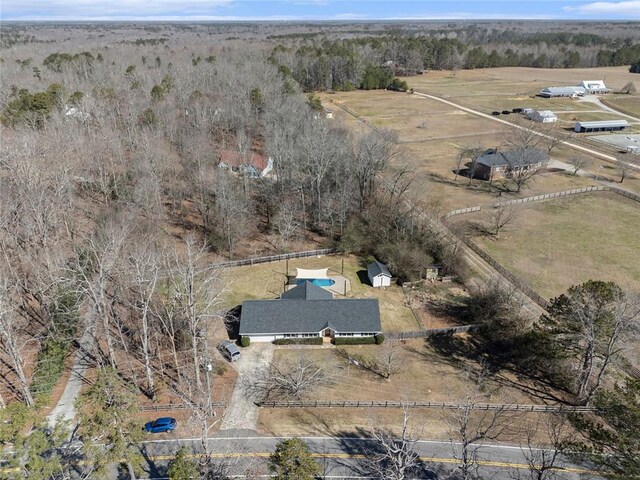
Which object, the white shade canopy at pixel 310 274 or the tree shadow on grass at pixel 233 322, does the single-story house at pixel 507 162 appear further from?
the tree shadow on grass at pixel 233 322

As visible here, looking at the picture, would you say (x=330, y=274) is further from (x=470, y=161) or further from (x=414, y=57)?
(x=414, y=57)

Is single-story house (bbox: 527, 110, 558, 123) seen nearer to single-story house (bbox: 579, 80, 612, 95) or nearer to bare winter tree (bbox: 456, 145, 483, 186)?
bare winter tree (bbox: 456, 145, 483, 186)

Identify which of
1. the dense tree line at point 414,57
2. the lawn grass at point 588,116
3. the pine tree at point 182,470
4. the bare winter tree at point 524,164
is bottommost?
the pine tree at point 182,470

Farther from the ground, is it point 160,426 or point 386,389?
point 160,426

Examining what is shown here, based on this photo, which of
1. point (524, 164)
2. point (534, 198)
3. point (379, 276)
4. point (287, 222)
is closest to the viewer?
point (379, 276)

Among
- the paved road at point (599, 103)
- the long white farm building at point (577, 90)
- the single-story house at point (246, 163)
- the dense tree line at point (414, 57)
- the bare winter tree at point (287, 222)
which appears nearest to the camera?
the bare winter tree at point (287, 222)

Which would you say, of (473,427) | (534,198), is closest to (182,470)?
(473,427)

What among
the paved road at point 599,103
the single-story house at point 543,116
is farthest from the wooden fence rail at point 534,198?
the paved road at point 599,103

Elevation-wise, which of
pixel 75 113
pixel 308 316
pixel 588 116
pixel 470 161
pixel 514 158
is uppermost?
pixel 75 113
